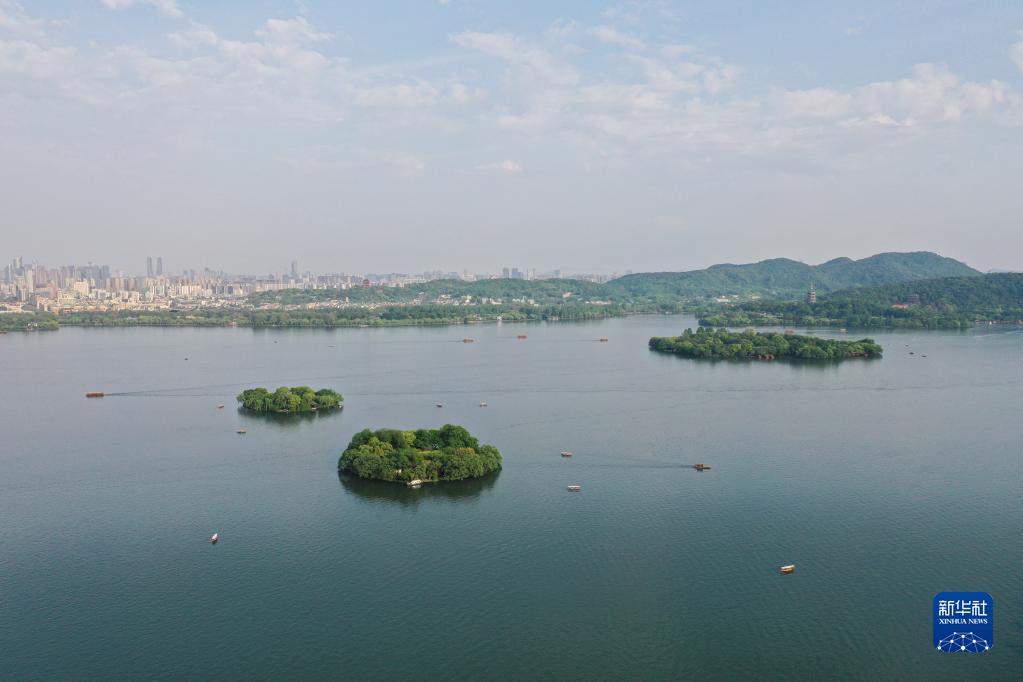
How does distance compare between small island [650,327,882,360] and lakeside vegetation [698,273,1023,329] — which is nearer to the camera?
small island [650,327,882,360]

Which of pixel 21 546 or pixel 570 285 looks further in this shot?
pixel 570 285

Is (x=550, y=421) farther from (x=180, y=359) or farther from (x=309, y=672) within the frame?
(x=180, y=359)

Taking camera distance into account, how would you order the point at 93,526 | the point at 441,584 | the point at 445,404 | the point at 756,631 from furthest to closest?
the point at 445,404 < the point at 93,526 < the point at 441,584 < the point at 756,631

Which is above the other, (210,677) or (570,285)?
(570,285)

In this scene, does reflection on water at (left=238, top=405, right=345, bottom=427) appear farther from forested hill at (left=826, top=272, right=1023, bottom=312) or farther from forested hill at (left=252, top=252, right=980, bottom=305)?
forested hill at (left=252, top=252, right=980, bottom=305)

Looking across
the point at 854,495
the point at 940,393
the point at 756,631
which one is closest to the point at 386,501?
the point at 756,631

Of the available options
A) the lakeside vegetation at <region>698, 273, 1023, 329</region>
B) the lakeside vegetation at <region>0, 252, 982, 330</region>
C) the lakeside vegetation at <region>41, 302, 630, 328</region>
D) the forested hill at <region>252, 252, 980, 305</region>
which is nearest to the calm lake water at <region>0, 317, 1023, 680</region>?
the lakeside vegetation at <region>698, 273, 1023, 329</region>

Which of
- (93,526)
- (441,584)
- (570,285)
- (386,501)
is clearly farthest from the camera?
(570,285)
